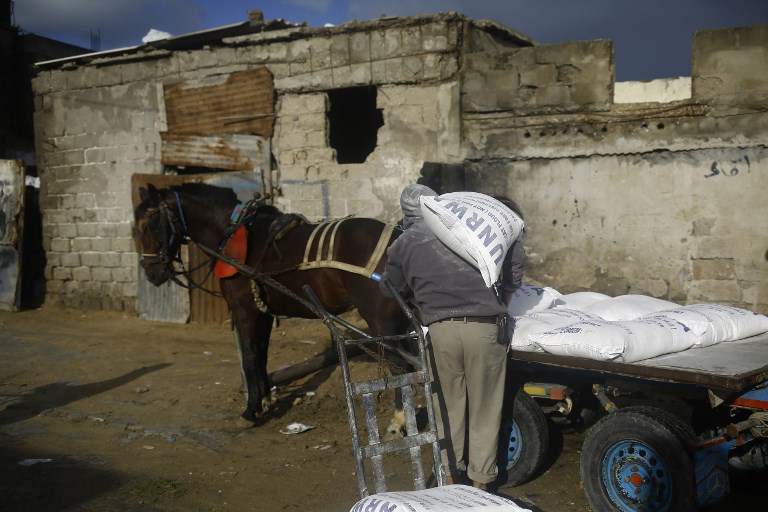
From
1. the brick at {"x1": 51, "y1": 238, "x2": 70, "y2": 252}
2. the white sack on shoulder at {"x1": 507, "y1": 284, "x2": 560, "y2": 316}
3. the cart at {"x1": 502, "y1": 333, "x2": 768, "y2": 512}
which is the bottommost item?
the cart at {"x1": 502, "y1": 333, "x2": 768, "y2": 512}

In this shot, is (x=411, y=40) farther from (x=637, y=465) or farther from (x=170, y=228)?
(x=637, y=465)

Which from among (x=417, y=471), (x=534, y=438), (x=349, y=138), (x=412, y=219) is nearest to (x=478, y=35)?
(x=349, y=138)

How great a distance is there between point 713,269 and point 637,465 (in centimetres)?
396

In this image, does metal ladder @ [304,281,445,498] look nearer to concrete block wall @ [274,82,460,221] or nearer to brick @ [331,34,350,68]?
concrete block wall @ [274,82,460,221]

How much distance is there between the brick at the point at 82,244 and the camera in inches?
453

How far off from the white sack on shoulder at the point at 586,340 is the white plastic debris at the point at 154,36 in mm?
8494

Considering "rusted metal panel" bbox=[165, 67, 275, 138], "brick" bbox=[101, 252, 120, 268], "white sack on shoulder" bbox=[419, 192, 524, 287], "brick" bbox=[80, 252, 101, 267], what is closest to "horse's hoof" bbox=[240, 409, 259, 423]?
"white sack on shoulder" bbox=[419, 192, 524, 287]

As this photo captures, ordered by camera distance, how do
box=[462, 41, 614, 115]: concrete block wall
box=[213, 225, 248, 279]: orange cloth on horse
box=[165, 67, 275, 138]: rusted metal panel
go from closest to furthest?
box=[213, 225, 248, 279]: orange cloth on horse < box=[462, 41, 614, 115]: concrete block wall < box=[165, 67, 275, 138]: rusted metal panel

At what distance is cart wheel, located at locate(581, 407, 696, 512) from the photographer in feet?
11.3

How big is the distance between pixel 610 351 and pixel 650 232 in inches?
158

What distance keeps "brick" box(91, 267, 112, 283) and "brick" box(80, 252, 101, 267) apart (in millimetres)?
87

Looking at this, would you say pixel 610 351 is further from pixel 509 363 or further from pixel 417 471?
pixel 417 471

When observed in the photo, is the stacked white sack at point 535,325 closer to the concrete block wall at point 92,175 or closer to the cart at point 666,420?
the cart at point 666,420

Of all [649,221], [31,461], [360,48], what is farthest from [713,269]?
[31,461]
